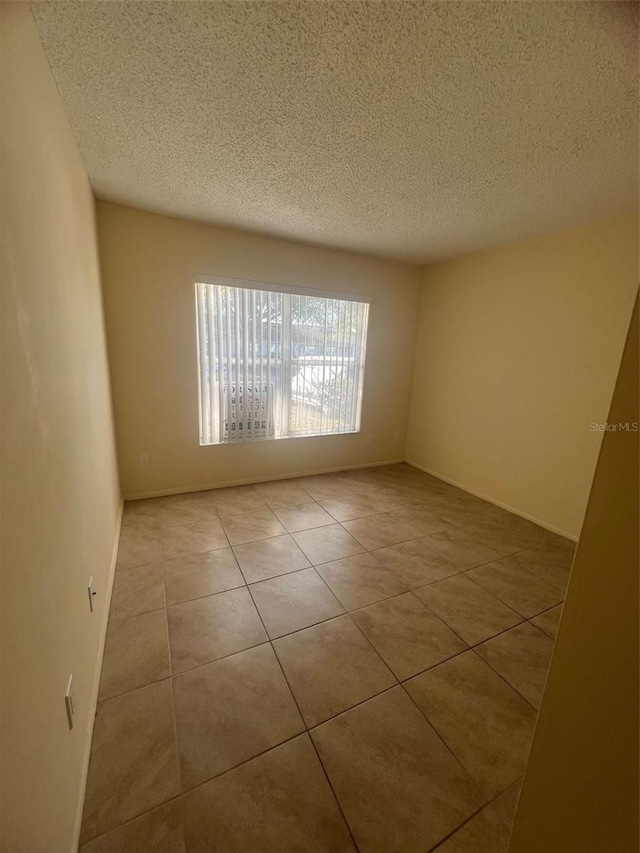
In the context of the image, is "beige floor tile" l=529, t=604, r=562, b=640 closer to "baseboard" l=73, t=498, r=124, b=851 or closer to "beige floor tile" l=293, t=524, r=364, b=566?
"beige floor tile" l=293, t=524, r=364, b=566

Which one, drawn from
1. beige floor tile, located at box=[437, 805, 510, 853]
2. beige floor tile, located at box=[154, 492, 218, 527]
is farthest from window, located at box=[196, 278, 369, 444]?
beige floor tile, located at box=[437, 805, 510, 853]

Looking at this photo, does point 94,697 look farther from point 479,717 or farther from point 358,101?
point 358,101

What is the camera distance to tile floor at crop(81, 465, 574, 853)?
995 millimetres

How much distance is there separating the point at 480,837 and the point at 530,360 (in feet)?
9.62

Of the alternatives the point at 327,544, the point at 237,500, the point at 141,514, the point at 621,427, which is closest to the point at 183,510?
the point at 141,514

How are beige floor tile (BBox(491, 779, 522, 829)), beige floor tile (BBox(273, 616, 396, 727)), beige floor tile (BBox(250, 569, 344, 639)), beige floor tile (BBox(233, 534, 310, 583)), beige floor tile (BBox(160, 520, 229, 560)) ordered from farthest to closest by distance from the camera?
beige floor tile (BBox(160, 520, 229, 560))
beige floor tile (BBox(233, 534, 310, 583))
beige floor tile (BBox(250, 569, 344, 639))
beige floor tile (BBox(273, 616, 396, 727))
beige floor tile (BBox(491, 779, 522, 829))

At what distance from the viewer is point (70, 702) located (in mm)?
970

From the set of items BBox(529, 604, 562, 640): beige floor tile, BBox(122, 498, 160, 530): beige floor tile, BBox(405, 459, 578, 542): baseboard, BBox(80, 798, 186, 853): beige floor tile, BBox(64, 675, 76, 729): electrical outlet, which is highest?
BBox(64, 675, 76, 729): electrical outlet

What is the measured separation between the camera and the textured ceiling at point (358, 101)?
974 millimetres

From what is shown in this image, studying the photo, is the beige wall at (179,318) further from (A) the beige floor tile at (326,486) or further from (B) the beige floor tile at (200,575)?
(B) the beige floor tile at (200,575)

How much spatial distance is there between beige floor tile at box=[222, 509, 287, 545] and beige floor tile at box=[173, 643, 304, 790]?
100 cm

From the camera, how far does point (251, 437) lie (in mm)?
3348

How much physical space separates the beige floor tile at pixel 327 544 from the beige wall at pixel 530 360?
66.6 inches

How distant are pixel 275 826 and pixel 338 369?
10.8 ft
